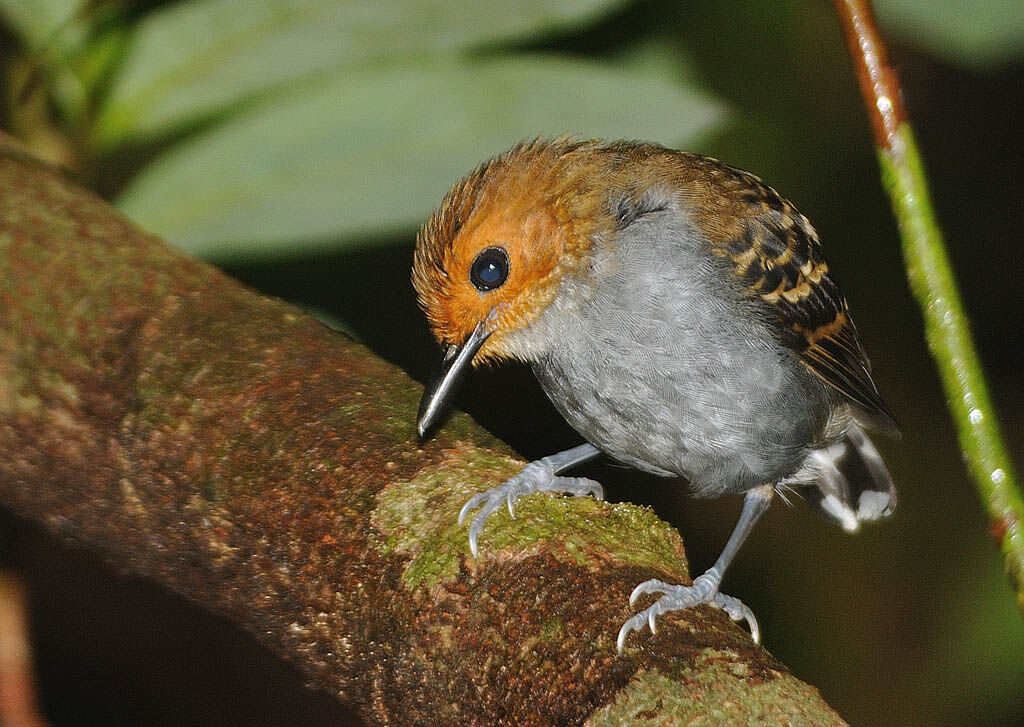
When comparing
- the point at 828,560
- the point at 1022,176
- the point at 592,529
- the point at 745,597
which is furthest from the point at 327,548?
the point at 1022,176

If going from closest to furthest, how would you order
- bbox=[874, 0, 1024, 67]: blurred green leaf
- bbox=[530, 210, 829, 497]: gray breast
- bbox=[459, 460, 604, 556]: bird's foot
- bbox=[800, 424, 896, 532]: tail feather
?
bbox=[459, 460, 604, 556]: bird's foot, bbox=[874, 0, 1024, 67]: blurred green leaf, bbox=[530, 210, 829, 497]: gray breast, bbox=[800, 424, 896, 532]: tail feather

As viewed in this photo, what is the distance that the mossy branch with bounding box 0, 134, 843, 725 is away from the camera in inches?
60.8

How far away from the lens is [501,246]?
102 inches

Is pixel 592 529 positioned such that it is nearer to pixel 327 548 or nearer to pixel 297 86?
pixel 327 548

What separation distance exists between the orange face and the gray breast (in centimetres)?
8

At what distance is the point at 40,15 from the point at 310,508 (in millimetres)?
1539

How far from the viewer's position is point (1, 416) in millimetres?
2227

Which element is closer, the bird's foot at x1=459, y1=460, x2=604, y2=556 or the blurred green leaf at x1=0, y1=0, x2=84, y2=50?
the bird's foot at x1=459, y1=460, x2=604, y2=556

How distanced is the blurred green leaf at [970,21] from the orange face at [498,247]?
2.83 feet

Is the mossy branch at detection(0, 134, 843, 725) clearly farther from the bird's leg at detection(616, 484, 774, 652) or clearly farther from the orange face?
the orange face

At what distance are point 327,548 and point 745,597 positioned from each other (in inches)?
127

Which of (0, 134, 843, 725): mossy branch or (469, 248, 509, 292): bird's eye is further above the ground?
(469, 248, 509, 292): bird's eye

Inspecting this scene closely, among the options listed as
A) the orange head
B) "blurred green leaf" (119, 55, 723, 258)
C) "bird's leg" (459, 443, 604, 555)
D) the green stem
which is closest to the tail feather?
"bird's leg" (459, 443, 604, 555)

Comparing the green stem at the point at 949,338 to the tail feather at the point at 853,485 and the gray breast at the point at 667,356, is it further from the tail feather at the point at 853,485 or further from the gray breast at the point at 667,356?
the tail feather at the point at 853,485
